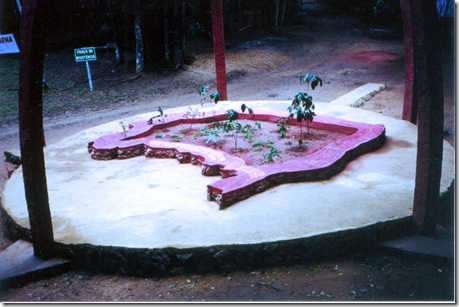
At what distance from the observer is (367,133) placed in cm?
575

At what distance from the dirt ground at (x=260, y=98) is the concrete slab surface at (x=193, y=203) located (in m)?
0.30

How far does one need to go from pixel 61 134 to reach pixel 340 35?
15.2 meters

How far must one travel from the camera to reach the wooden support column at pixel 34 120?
2959 mm

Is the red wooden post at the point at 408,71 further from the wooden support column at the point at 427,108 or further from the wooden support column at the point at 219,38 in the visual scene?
the wooden support column at the point at 219,38

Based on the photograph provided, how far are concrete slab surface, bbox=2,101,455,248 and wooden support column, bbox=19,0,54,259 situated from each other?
9.0 inches

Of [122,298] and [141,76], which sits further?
[141,76]

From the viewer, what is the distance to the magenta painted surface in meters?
4.27

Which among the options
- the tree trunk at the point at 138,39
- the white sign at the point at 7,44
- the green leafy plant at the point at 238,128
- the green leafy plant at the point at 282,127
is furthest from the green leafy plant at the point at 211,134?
the tree trunk at the point at 138,39

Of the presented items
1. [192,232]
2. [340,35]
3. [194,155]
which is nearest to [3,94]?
[194,155]

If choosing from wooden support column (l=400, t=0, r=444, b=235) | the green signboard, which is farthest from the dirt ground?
the green signboard

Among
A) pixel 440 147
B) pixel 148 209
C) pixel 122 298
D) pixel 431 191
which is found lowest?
pixel 122 298

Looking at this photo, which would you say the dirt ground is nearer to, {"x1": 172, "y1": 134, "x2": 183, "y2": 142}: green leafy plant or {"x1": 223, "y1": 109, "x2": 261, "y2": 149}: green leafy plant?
{"x1": 172, "y1": 134, "x2": 183, "y2": 142}: green leafy plant

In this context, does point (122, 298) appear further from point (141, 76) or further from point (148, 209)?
point (141, 76)

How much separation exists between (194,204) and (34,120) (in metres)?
1.67
